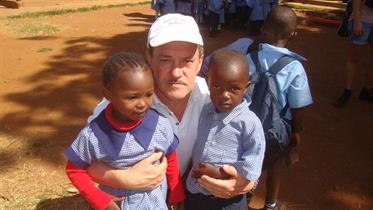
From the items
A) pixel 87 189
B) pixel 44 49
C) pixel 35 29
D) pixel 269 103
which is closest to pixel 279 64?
pixel 269 103

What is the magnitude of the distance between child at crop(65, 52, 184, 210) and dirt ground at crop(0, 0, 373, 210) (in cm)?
133

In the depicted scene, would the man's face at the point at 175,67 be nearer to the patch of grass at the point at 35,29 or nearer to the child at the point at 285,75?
the child at the point at 285,75

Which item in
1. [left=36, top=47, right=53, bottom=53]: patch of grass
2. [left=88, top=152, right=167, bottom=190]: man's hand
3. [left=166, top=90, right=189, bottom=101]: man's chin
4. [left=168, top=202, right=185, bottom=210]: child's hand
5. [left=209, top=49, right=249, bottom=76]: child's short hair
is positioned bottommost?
[left=36, top=47, right=53, bottom=53]: patch of grass

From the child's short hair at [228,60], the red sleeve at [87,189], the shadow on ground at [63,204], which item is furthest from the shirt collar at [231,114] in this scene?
the shadow on ground at [63,204]

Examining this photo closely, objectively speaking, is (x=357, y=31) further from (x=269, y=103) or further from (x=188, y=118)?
(x=188, y=118)

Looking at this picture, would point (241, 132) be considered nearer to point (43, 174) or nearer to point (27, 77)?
point (43, 174)

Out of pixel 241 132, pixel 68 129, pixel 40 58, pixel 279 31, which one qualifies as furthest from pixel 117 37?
pixel 241 132

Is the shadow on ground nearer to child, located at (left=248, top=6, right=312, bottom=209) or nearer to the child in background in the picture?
child, located at (left=248, top=6, right=312, bottom=209)

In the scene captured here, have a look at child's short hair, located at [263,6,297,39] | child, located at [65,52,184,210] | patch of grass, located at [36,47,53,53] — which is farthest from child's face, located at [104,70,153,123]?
patch of grass, located at [36,47,53,53]

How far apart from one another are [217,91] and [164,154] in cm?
40

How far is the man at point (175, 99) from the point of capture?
1.97 m

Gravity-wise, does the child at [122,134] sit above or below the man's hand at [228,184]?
above

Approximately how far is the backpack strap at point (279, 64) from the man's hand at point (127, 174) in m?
0.87

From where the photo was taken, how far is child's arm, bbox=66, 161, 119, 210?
1942 millimetres
